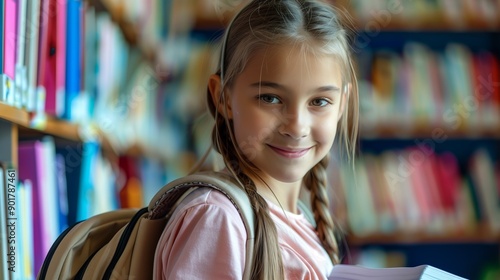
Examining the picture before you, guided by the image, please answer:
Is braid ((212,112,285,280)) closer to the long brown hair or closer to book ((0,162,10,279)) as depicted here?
the long brown hair

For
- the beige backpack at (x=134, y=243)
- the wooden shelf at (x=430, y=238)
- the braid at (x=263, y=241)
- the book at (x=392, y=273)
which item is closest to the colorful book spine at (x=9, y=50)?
the beige backpack at (x=134, y=243)

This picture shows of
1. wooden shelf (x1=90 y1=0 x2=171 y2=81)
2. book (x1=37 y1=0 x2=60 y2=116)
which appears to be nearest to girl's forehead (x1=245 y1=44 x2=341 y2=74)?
book (x1=37 y1=0 x2=60 y2=116)

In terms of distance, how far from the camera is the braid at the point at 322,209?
105 centimetres

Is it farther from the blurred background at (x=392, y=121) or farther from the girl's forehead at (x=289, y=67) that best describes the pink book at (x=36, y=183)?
the blurred background at (x=392, y=121)

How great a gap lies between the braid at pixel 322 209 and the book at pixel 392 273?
0.10 metres

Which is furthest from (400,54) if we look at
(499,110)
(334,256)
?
(334,256)

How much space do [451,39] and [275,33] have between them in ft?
6.69

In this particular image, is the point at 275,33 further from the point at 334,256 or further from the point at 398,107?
the point at 398,107

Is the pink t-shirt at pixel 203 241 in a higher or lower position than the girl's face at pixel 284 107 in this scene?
lower

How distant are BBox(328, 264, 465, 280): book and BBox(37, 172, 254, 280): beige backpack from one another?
7.4 inches

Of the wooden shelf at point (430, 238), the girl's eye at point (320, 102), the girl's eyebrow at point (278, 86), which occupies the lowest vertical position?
the wooden shelf at point (430, 238)

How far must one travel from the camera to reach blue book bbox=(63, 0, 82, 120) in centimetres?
128

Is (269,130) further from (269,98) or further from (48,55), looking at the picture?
(48,55)

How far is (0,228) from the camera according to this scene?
0.84 meters
